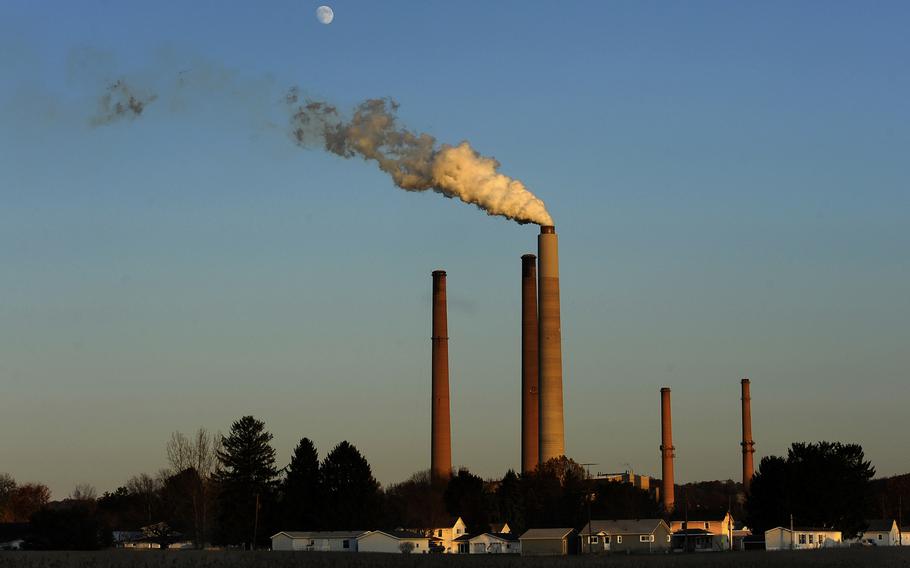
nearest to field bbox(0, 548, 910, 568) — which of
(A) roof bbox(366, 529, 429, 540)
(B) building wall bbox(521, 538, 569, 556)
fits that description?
(B) building wall bbox(521, 538, 569, 556)

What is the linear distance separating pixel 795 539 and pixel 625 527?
47.8ft

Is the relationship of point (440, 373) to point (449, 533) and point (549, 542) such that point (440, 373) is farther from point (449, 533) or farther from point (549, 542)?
point (549, 542)

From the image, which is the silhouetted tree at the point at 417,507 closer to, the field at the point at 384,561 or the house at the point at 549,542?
the house at the point at 549,542

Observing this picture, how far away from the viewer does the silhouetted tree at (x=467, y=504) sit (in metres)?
142

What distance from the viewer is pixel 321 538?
116 metres

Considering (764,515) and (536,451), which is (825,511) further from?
(536,451)

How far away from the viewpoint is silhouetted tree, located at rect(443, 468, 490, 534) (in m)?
142

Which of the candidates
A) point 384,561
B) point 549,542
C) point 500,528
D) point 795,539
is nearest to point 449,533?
point 500,528

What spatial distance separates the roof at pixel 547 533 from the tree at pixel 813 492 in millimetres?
20356

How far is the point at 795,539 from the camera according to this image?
385 feet

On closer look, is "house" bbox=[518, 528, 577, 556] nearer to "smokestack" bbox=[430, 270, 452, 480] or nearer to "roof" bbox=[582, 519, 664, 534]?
"roof" bbox=[582, 519, 664, 534]

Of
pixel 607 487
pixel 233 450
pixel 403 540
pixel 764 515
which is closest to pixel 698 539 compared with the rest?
pixel 764 515

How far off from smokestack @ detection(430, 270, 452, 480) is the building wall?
23.7 m

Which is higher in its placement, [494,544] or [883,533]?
[883,533]
